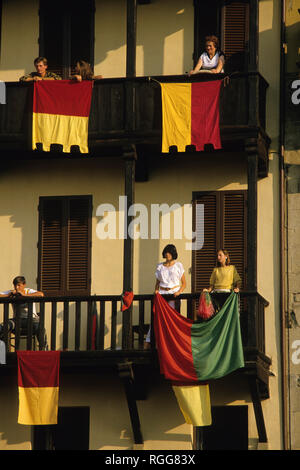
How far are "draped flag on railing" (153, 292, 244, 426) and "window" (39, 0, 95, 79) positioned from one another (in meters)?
6.81

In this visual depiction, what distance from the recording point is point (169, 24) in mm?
34469

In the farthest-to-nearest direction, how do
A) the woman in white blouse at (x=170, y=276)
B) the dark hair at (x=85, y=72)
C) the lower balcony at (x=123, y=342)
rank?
the dark hair at (x=85, y=72), the woman in white blouse at (x=170, y=276), the lower balcony at (x=123, y=342)

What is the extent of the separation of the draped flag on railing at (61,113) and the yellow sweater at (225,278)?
369cm

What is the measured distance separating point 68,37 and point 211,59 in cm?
343

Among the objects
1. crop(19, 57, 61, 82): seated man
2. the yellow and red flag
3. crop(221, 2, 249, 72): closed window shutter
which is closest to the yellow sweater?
the yellow and red flag

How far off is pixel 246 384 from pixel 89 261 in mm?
4289

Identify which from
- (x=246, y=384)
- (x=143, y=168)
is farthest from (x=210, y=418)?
(x=143, y=168)

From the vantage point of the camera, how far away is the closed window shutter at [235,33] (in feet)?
112

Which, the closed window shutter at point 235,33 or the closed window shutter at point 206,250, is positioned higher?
the closed window shutter at point 235,33

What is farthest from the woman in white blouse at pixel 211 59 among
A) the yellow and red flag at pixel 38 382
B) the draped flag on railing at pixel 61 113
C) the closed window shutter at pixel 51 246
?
the yellow and red flag at pixel 38 382

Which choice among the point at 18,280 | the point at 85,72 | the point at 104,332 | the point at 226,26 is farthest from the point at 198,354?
the point at 226,26

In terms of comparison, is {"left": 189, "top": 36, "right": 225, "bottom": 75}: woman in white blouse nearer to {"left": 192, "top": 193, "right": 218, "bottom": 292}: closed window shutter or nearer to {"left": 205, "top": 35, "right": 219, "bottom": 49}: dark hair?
{"left": 205, "top": 35, "right": 219, "bottom": 49}: dark hair

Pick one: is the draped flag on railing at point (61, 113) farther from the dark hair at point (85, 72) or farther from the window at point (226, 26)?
the window at point (226, 26)
